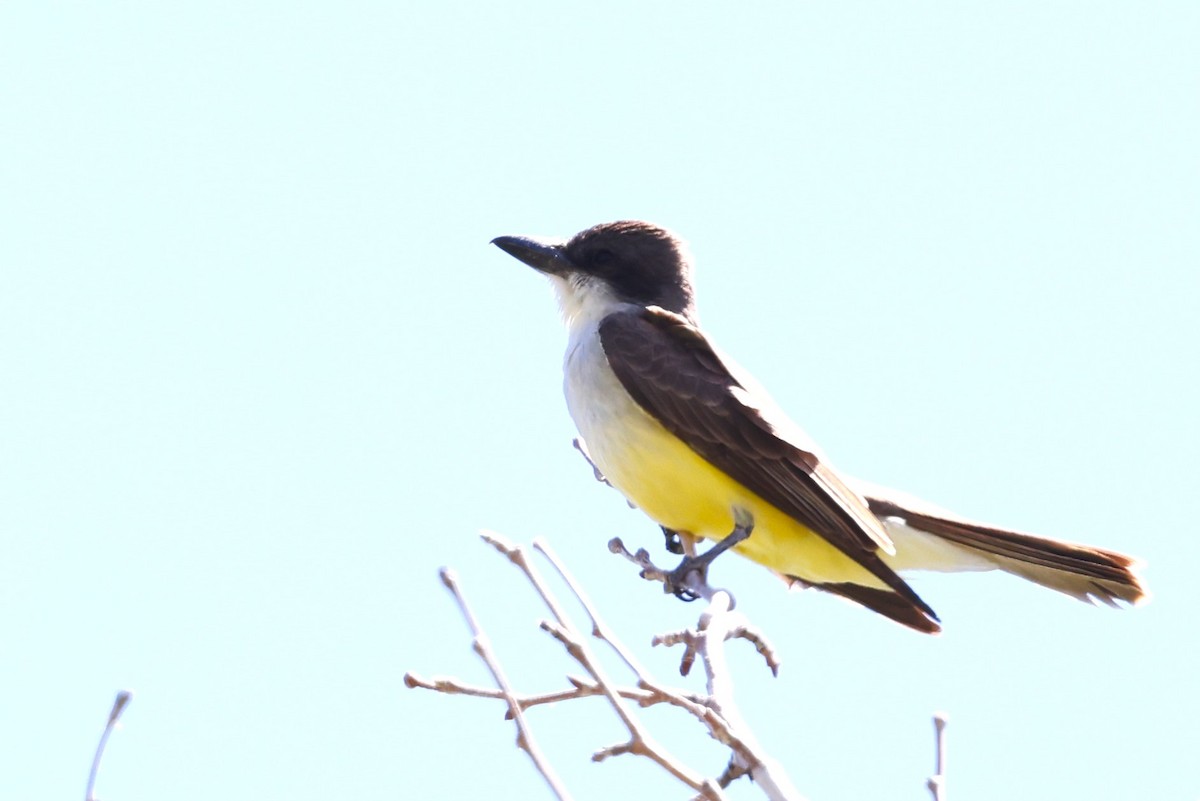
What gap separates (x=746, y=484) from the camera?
6789 mm

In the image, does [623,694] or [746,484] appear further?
[746,484]

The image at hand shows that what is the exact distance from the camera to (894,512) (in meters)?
7.59

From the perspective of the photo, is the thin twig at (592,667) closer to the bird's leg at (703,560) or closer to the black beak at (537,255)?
the bird's leg at (703,560)

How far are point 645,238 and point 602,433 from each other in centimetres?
153

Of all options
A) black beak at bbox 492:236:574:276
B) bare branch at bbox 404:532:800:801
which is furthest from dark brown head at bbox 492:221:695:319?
bare branch at bbox 404:532:800:801

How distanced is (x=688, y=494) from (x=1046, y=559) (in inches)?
68.7

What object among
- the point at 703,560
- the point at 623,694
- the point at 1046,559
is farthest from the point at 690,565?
the point at 623,694

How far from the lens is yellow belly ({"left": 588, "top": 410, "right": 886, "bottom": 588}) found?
676 centimetres

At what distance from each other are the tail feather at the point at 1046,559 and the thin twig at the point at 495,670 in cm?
470

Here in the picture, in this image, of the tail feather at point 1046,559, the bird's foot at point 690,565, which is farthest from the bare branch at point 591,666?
the tail feather at point 1046,559

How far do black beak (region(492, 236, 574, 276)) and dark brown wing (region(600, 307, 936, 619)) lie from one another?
729 mm

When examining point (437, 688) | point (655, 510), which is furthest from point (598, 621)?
point (655, 510)

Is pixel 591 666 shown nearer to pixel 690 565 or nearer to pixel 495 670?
pixel 495 670

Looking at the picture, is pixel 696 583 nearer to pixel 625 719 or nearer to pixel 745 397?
pixel 745 397
